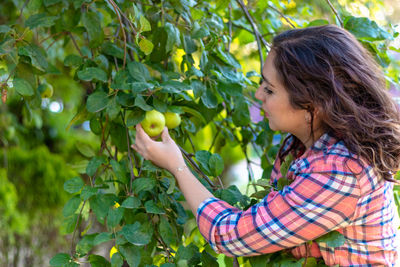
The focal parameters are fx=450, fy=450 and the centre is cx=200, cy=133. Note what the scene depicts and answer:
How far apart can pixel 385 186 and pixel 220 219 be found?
355mm

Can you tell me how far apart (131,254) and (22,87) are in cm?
48

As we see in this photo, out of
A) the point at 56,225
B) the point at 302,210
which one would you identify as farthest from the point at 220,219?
the point at 56,225

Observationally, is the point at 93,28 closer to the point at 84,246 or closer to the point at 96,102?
the point at 96,102

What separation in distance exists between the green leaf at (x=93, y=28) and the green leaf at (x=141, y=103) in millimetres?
275

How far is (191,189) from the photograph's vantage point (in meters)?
0.96

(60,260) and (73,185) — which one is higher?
(73,185)

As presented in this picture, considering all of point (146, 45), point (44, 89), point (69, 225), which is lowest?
point (69, 225)

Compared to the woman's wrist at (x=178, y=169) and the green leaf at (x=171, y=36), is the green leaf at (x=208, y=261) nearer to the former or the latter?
the woman's wrist at (x=178, y=169)

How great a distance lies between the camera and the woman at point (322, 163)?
85 cm

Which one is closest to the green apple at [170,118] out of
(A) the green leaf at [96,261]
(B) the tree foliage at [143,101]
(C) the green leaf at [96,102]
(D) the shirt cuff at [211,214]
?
(B) the tree foliage at [143,101]

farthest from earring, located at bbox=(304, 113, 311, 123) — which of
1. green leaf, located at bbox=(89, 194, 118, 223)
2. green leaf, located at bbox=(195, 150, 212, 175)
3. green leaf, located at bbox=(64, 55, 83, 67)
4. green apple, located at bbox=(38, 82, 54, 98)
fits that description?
green apple, located at bbox=(38, 82, 54, 98)

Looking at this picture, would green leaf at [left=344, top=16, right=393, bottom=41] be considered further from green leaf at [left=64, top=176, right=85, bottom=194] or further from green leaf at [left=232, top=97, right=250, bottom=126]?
green leaf at [left=64, top=176, right=85, bottom=194]

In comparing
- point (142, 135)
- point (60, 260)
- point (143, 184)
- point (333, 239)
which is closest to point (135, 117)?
point (142, 135)

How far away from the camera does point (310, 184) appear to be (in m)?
0.85
